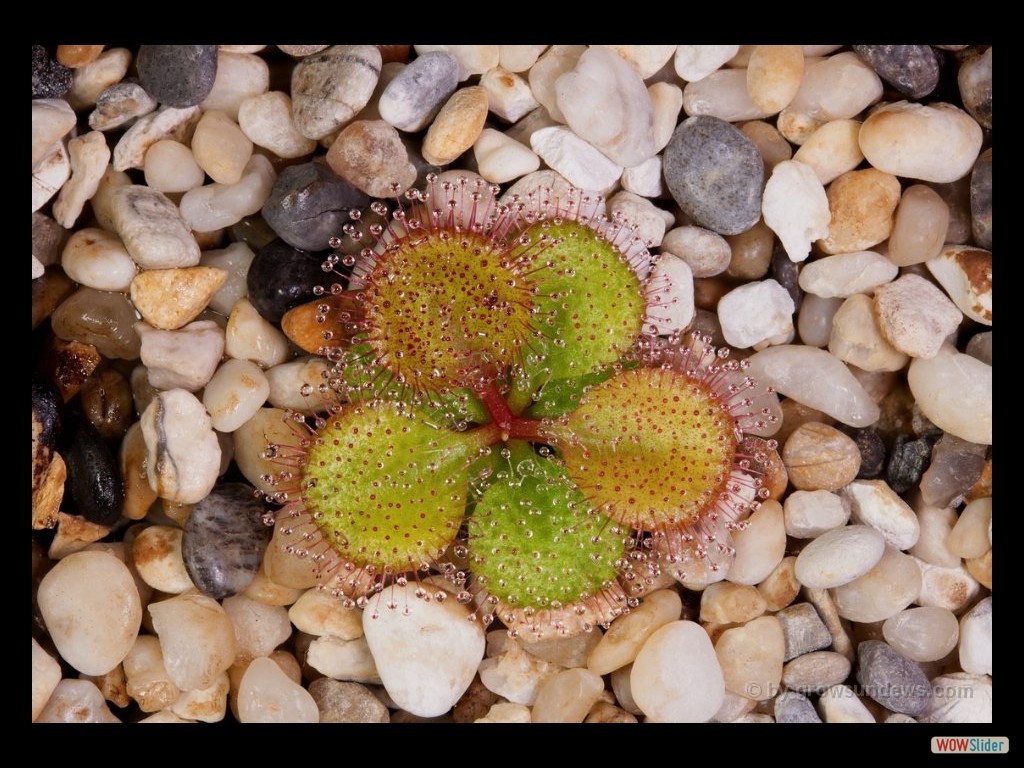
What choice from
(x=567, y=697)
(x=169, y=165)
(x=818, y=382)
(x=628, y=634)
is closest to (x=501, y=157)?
(x=169, y=165)

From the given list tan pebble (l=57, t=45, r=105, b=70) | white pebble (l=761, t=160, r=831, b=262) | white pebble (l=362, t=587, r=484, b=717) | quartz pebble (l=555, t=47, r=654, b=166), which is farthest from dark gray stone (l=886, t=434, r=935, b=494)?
tan pebble (l=57, t=45, r=105, b=70)

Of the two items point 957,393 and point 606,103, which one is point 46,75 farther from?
point 957,393

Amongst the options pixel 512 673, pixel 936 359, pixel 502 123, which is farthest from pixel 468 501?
pixel 936 359

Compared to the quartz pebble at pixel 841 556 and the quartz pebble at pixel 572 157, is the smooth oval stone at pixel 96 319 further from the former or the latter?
the quartz pebble at pixel 841 556

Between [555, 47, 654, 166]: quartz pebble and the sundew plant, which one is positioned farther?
[555, 47, 654, 166]: quartz pebble

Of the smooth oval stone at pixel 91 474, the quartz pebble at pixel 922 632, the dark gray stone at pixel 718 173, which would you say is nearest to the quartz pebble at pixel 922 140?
the dark gray stone at pixel 718 173

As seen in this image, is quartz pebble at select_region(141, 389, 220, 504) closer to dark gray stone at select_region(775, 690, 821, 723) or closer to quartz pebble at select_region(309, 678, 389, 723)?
quartz pebble at select_region(309, 678, 389, 723)
